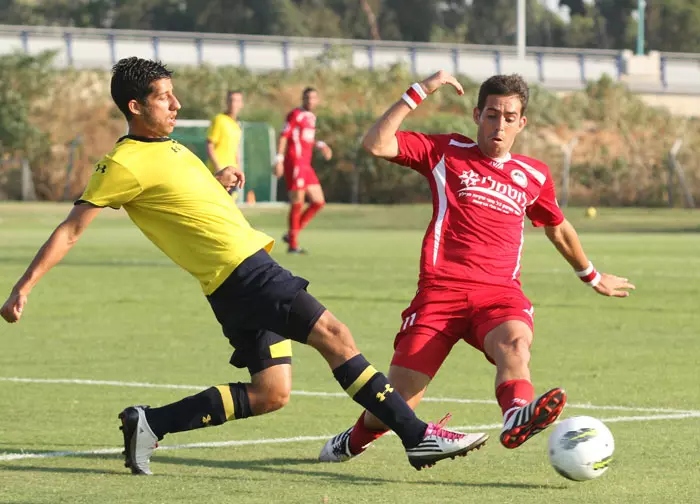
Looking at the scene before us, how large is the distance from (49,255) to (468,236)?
6.49 feet

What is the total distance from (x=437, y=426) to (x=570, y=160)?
42.2 m

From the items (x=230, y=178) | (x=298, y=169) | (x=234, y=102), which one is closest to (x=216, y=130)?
(x=234, y=102)

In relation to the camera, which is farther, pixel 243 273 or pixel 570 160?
pixel 570 160

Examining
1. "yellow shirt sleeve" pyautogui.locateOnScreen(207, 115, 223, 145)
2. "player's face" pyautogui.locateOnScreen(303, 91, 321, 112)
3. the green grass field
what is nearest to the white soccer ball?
the green grass field

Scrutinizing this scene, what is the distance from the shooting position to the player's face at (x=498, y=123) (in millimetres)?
7555

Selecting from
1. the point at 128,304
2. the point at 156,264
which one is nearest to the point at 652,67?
the point at 156,264

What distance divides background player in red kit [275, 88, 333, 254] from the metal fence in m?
28.8

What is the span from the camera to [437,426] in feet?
22.1

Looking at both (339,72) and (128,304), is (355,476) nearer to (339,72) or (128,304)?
(128,304)

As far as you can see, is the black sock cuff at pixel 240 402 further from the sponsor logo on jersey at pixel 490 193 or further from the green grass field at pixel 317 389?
the sponsor logo on jersey at pixel 490 193

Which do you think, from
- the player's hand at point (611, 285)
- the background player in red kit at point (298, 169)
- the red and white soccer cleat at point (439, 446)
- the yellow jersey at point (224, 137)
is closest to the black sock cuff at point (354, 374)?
the red and white soccer cleat at point (439, 446)

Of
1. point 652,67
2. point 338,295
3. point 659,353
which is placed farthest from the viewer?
point 652,67

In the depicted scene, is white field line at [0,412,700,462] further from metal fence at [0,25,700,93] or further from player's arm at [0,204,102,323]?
metal fence at [0,25,700,93]

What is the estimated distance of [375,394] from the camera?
674 centimetres
